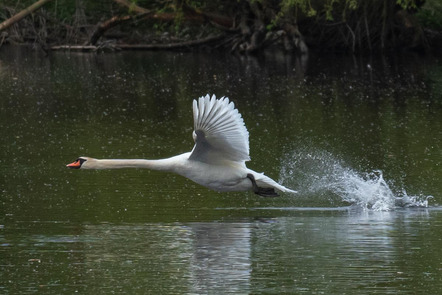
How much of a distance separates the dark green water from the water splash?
25mm

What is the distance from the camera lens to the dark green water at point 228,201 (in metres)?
8.20

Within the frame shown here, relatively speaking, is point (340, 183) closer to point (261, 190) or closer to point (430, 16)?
point (261, 190)

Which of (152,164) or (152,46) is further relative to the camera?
(152,46)

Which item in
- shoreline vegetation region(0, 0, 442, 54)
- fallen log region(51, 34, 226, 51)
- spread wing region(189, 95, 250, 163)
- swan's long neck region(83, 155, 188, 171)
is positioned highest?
shoreline vegetation region(0, 0, 442, 54)

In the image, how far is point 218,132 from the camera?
400 inches

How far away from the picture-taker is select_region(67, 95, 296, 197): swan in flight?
393 inches

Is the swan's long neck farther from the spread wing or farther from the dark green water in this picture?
the dark green water

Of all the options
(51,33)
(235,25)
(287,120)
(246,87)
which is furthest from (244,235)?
(51,33)

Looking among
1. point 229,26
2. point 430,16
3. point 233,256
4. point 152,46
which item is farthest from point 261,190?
point 152,46

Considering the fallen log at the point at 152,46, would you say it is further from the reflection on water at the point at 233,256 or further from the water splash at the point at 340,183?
the reflection on water at the point at 233,256

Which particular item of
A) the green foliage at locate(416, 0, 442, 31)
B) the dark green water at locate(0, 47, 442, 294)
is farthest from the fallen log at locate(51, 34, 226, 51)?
the dark green water at locate(0, 47, 442, 294)

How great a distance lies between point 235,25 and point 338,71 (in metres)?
9.58

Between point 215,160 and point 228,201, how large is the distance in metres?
1.27

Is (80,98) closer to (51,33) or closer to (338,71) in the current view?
(338,71)
